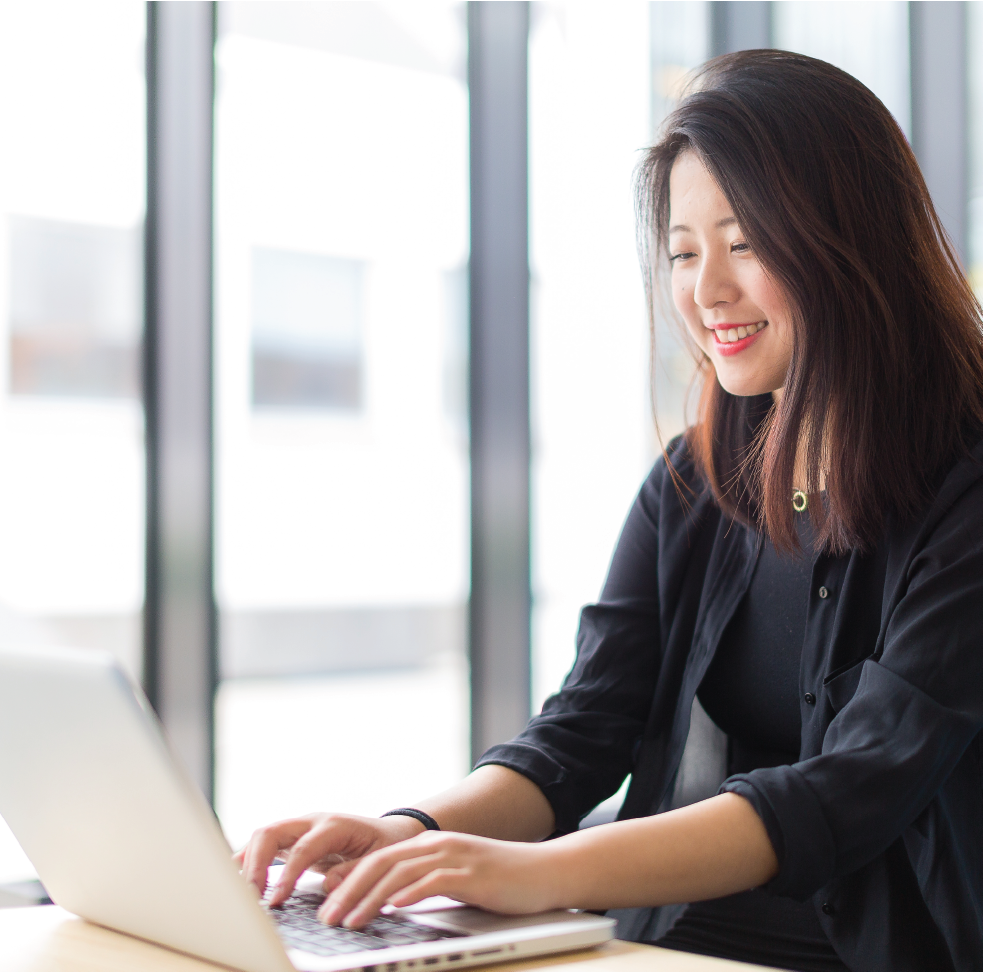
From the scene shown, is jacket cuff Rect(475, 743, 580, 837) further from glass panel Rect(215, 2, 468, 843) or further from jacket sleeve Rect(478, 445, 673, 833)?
glass panel Rect(215, 2, 468, 843)

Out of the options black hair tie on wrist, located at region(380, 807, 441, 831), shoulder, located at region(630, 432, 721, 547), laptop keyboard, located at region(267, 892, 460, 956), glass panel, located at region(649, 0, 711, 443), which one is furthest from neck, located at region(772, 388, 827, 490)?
glass panel, located at region(649, 0, 711, 443)

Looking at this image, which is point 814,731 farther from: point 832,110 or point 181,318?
point 181,318

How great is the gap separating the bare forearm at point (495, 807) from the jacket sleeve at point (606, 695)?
14 millimetres

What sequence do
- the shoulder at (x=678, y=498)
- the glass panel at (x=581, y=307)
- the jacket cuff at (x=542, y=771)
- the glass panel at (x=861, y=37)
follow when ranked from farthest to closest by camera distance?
the glass panel at (x=861, y=37), the glass panel at (x=581, y=307), the shoulder at (x=678, y=498), the jacket cuff at (x=542, y=771)

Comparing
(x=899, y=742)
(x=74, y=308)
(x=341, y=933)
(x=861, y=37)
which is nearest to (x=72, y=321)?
(x=74, y=308)

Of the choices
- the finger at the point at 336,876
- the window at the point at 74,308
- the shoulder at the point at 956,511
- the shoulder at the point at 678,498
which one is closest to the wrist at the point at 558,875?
the finger at the point at 336,876

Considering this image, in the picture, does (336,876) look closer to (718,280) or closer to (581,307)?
(718,280)

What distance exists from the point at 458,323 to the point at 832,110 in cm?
138

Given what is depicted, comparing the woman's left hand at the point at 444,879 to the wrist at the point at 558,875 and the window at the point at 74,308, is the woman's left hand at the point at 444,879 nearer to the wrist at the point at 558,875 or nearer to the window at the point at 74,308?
the wrist at the point at 558,875

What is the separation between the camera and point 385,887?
0.72 metres

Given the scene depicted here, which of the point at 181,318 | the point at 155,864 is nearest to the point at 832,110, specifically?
the point at 155,864

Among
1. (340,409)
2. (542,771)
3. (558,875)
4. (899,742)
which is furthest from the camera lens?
(340,409)

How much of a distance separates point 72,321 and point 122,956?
147 cm

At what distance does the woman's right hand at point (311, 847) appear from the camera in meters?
0.81
